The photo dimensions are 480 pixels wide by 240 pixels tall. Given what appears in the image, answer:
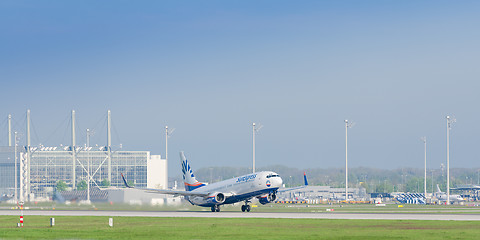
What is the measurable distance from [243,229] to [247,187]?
3745 centimetres

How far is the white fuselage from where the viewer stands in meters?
103

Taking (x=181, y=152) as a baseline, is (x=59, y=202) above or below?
below

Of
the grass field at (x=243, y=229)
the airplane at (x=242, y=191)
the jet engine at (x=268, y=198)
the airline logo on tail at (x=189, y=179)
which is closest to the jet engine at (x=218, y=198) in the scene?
the airplane at (x=242, y=191)

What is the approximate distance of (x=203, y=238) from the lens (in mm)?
57438

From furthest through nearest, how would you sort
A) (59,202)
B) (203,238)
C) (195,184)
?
(59,202) → (195,184) → (203,238)

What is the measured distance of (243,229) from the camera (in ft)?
219

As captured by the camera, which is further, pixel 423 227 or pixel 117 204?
pixel 117 204

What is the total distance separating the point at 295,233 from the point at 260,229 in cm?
577

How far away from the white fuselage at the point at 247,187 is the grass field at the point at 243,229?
2216 cm

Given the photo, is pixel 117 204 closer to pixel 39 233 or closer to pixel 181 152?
pixel 181 152

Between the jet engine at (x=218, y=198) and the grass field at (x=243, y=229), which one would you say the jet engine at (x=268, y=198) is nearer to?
the jet engine at (x=218, y=198)

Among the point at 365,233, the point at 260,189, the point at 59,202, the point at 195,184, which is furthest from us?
the point at 59,202

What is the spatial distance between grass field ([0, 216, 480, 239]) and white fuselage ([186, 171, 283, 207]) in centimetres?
2216

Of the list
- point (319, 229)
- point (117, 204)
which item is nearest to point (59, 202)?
point (117, 204)
